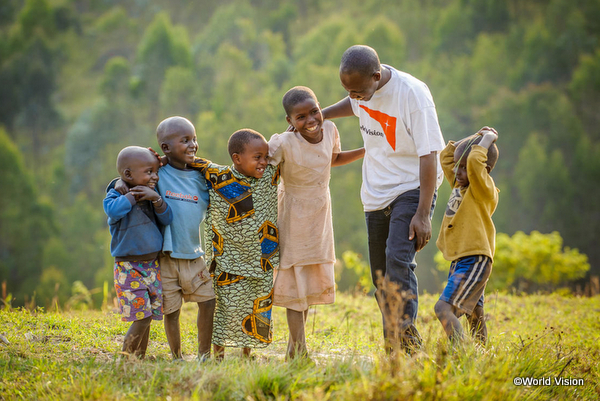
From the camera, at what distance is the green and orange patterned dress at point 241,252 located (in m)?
3.51

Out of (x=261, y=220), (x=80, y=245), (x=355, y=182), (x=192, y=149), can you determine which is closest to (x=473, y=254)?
(x=261, y=220)

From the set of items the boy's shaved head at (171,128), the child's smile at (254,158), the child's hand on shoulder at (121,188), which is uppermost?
the boy's shaved head at (171,128)

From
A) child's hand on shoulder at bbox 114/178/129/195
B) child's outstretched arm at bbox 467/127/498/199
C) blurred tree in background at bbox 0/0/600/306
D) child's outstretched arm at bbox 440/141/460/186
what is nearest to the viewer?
child's outstretched arm at bbox 467/127/498/199

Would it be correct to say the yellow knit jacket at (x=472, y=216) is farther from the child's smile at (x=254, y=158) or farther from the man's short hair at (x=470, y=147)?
the child's smile at (x=254, y=158)

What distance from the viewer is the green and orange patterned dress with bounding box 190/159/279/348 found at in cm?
351

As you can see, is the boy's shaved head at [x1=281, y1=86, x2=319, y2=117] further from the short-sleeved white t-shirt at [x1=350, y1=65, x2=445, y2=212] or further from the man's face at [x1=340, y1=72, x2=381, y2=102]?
the short-sleeved white t-shirt at [x1=350, y1=65, x2=445, y2=212]

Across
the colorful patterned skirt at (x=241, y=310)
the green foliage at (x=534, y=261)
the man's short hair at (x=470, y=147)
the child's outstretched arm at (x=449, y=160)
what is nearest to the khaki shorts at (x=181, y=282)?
the colorful patterned skirt at (x=241, y=310)

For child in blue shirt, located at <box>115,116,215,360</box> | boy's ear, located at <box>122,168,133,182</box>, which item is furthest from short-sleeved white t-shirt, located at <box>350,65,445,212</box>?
boy's ear, located at <box>122,168,133,182</box>

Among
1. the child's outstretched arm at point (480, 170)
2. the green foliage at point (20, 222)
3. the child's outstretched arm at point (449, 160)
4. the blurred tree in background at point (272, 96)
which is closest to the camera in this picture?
the child's outstretched arm at point (480, 170)

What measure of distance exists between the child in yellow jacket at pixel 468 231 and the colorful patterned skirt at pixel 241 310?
113 cm

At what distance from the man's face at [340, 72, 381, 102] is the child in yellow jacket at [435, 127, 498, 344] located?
2.07ft

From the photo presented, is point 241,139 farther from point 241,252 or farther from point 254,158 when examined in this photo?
point 241,252

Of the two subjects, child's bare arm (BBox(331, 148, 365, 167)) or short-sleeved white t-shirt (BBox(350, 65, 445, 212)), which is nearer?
short-sleeved white t-shirt (BBox(350, 65, 445, 212))

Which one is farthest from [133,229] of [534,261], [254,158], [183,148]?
[534,261]
